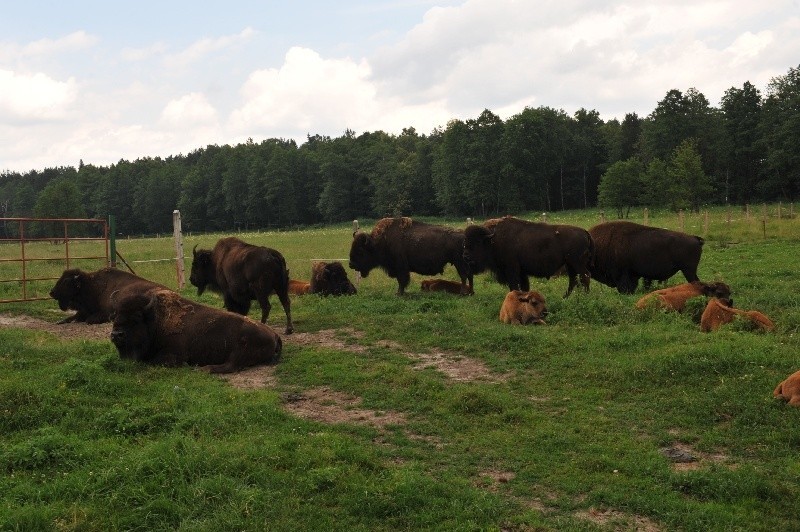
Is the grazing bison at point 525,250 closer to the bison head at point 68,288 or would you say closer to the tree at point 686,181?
the bison head at point 68,288

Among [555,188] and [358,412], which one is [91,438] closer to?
[358,412]

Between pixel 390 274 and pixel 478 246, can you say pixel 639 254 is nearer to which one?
pixel 478 246

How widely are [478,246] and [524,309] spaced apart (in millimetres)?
4336

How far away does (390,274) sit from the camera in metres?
18.9

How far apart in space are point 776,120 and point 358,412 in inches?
3354

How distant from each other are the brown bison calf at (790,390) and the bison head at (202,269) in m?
11.7

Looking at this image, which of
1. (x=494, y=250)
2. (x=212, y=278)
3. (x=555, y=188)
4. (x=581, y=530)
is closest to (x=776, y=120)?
(x=555, y=188)

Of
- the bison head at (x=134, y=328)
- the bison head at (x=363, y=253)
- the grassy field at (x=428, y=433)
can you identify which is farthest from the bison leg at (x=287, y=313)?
the bison head at (x=363, y=253)

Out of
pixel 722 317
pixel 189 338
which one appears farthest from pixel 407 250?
pixel 722 317

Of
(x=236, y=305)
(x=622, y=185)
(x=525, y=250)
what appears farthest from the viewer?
(x=622, y=185)

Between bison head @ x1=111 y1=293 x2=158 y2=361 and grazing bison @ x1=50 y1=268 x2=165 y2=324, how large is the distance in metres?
4.64

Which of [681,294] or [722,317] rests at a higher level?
[681,294]

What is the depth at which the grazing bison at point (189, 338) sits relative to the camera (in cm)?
1041

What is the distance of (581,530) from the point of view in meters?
5.04
